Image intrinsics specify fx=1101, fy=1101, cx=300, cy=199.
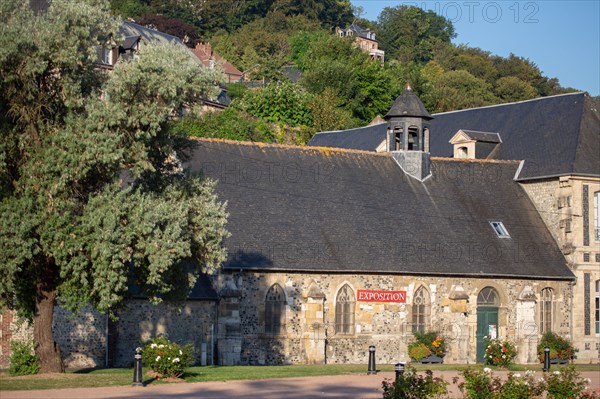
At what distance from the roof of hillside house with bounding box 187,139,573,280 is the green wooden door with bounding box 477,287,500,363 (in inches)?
37.0

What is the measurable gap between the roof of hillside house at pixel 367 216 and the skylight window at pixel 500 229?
171 millimetres

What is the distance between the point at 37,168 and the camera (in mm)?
25703

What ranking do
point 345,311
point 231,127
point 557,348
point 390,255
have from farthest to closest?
point 231,127, point 557,348, point 390,255, point 345,311

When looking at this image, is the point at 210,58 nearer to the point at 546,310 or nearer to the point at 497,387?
the point at 546,310

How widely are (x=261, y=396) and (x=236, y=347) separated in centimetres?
1316

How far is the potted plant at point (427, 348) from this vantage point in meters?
38.0

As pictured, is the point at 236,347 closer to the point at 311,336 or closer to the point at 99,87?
the point at 311,336

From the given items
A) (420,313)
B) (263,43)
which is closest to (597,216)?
(420,313)

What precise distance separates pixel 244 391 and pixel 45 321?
6.38 metres

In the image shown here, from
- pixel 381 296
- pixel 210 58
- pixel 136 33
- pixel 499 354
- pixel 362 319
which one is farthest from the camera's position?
pixel 210 58

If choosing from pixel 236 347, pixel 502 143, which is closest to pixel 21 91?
pixel 236 347

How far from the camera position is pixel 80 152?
83.4 feet

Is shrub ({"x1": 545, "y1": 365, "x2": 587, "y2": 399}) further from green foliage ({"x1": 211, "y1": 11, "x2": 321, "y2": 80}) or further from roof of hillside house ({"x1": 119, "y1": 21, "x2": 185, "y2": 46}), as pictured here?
green foliage ({"x1": 211, "y1": 11, "x2": 321, "y2": 80})

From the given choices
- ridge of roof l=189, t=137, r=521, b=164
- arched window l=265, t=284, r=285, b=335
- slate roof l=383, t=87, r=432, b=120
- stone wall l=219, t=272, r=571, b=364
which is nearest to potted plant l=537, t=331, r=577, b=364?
stone wall l=219, t=272, r=571, b=364
